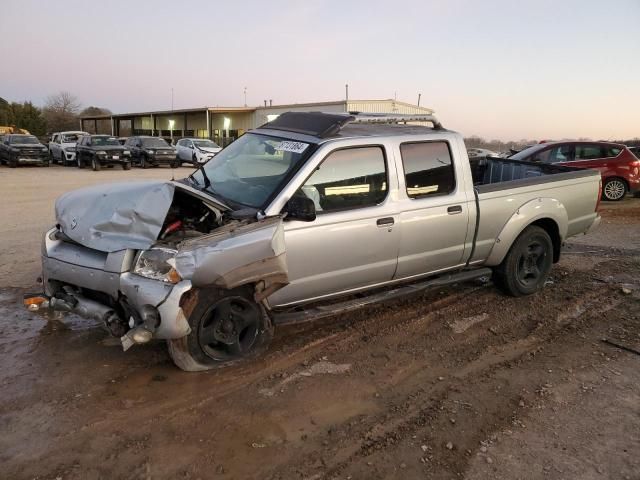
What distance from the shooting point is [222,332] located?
392cm

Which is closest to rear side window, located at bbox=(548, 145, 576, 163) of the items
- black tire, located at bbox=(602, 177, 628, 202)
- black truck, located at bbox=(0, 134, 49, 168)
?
black tire, located at bbox=(602, 177, 628, 202)

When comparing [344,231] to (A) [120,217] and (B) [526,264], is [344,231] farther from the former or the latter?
(B) [526,264]

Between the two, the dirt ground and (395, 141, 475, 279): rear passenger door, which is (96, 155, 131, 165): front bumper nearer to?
the dirt ground

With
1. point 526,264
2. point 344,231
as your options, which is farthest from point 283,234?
point 526,264

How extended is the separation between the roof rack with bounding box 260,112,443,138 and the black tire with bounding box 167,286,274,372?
1.60 meters

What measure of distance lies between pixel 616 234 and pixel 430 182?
654 cm

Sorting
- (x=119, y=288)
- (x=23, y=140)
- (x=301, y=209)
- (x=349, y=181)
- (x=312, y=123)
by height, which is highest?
(x=23, y=140)

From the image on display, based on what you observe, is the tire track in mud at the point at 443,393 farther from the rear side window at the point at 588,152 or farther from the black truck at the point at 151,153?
the black truck at the point at 151,153

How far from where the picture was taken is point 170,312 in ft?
11.3

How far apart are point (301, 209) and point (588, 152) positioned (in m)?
12.5

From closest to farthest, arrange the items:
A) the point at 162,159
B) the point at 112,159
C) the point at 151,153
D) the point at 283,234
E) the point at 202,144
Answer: the point at 283,234 < the point at 112,159 < the point at 151,153 < the point at 162,159 < the point at 202,144

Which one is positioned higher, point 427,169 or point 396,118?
point 396,118

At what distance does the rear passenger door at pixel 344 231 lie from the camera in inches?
162

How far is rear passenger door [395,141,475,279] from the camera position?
15.3 feet
